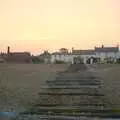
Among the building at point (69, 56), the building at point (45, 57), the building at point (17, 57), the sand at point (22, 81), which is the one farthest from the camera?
the building at point (69, 56)

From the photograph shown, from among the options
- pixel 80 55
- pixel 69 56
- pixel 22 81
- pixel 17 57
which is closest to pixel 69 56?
pixel 69 56

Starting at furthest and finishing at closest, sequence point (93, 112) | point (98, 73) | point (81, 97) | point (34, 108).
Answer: point (98, 73), point (81, 97), point (34, 108), point (93, 112)

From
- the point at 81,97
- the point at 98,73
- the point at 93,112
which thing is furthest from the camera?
the point at 98,73

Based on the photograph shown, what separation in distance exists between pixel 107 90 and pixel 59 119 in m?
1.39

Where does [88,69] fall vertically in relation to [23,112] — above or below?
above

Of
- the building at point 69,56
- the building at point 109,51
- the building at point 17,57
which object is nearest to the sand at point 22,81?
the building at point 17,57

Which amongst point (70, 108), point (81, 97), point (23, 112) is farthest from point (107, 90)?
point (23, 112)

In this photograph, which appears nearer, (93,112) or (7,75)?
(93,112)

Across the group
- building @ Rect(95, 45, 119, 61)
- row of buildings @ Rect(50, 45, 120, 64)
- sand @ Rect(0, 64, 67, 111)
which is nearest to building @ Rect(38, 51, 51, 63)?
row of buildings @ Rect(50, 45, 120, 64)

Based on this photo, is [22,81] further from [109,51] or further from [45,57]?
[109,51]

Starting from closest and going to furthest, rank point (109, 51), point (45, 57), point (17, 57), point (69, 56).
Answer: point (17, 57), point (45, 57), point (69, 56), point (109, 51)

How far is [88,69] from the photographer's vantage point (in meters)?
5.78

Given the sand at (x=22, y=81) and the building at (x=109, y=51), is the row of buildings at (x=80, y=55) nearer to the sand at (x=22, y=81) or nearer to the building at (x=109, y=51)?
the building at (x=109, y=51)

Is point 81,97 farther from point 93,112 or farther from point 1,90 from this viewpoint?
point 1,90
